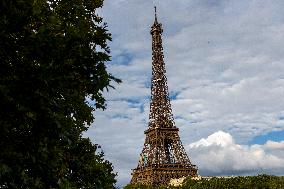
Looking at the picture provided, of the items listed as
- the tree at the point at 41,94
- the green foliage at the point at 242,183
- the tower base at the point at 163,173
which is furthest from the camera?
the tower base at the point at 163,173

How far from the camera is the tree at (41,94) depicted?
14.1 meters

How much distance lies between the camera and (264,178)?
65.1 m

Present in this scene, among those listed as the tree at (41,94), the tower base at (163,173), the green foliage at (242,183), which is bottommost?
the tree at (41,94)

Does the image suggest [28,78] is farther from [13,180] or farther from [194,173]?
[194,173]

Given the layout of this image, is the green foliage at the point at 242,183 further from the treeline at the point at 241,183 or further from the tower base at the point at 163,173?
the tower base at the point at 163,173

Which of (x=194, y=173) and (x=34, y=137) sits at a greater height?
(x=194, y=173)

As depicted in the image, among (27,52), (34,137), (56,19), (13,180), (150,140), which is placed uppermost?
(150,140)

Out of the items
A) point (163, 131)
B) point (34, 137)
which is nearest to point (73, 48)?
point (34, 137)

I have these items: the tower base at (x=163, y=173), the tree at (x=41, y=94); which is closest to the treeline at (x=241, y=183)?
the tower base at (x=163, y=173)

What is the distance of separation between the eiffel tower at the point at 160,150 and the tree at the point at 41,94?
77.3m

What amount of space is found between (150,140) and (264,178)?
122 feet

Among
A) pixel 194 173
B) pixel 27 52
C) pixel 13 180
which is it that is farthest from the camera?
pixel 194 173

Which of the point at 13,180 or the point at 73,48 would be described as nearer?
the point at 13,180

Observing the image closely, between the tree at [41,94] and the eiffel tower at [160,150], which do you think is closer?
the tree at [41,94]
